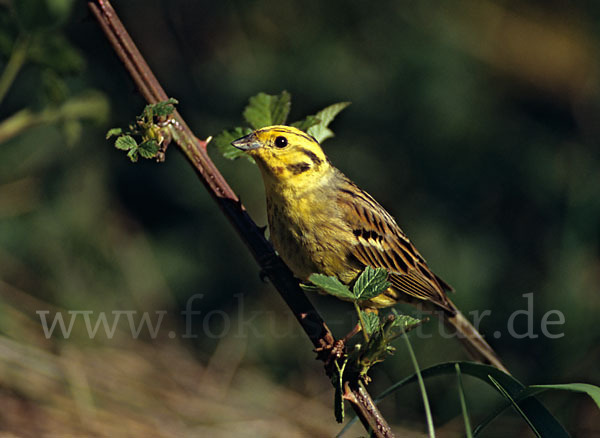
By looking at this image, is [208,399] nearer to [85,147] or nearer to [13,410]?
[13,410]

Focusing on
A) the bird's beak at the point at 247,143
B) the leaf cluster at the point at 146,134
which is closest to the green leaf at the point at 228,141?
the bird's beak at the point at 247,143

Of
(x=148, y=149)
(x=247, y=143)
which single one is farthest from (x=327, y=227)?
(x=148, y=149)

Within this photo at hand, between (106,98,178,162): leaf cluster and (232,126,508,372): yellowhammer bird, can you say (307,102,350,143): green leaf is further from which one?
(106,98,178,162): leaf cluster

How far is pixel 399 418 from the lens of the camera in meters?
3.24

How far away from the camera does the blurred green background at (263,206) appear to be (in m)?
3.28

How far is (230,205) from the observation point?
152cm

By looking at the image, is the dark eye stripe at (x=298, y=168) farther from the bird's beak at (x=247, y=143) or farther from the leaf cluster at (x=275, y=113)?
the leaf cluster at (x=275, y=113)

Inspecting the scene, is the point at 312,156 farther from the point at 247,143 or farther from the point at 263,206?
the point at 263,206

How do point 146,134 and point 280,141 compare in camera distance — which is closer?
point 146,134

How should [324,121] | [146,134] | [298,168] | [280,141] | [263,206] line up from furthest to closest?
[263,206]
[298,168]
[280,141]
[324,121]
[146,134]

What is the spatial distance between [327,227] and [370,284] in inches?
34.0

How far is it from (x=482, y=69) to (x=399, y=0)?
0.63m

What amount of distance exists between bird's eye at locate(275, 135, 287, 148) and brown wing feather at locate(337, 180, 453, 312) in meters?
0.38

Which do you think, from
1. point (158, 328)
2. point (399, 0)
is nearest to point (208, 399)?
point (158, 328)
